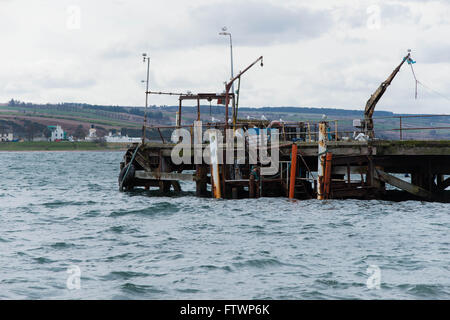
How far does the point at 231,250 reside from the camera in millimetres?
18219

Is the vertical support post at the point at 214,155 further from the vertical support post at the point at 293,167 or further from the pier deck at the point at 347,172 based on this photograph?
the vertical support post at the point at 293,167

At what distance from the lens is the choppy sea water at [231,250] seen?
1403 cm

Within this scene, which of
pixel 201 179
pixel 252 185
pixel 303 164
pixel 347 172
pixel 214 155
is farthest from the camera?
pixel 201 179

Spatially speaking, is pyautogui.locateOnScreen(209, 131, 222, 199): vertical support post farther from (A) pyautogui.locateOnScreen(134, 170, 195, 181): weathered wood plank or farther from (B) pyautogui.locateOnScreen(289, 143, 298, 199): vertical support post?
(B) pyautogui.locateOnScreen(289, 143, 298, 199): vertical support post

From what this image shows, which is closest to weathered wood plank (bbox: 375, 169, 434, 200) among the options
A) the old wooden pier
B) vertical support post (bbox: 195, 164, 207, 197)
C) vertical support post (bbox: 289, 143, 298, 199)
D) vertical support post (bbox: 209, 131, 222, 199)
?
the old wooden pier

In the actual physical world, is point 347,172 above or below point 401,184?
above

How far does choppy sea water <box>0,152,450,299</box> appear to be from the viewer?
46.0 feet

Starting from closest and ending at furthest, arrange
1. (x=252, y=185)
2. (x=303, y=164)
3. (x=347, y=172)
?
(x=347, y=172), (x=252, y=185), (x=303, y=164)

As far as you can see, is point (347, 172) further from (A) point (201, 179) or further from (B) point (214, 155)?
(A) point (201, 179)

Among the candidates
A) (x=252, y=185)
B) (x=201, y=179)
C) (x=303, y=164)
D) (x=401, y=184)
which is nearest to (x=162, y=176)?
(x=201, y=179)

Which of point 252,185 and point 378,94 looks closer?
point 252,185

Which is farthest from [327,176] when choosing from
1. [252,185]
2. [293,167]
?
[252,185]

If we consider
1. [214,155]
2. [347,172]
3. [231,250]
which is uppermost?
[214,155]

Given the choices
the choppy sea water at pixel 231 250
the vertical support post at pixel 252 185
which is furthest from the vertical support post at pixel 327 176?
the vertical support post at pixel 252 185
